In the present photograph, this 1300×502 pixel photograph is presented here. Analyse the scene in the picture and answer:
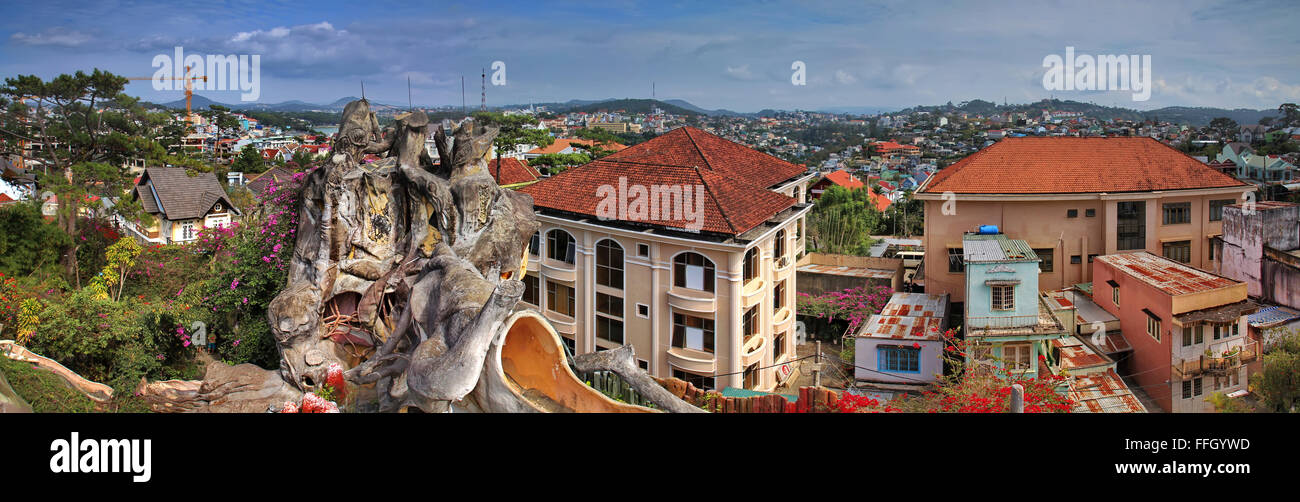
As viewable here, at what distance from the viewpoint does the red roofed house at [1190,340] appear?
19.5 m

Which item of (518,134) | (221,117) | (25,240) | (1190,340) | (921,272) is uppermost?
(221,117)

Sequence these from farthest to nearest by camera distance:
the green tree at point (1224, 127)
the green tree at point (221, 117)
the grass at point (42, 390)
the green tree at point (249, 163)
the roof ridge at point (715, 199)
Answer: the green tree at point (221, 117) < the green tree at point (249, 163) < the green tree at point (1224, 127) < the roof ridge at point (715, 199) < the grass at point (42, 390)

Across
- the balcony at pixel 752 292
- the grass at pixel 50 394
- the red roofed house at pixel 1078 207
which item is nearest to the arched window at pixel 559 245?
the balcony at pixel 752 292

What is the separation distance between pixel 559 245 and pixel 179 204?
1956 cm

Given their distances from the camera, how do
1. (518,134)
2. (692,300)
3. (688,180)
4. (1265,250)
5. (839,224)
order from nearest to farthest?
(692,300)
(688,180)
(1265,250)
(839,224)
(518,134)

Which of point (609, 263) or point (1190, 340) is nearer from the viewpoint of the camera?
point (1190, 340)

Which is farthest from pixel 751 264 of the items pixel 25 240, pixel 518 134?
pixel 518 134

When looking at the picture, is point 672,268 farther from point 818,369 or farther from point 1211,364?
point 1211,364

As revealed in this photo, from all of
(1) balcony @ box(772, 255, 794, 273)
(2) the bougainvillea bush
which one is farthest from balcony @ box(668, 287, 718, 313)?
(2) the bougainvillea bush

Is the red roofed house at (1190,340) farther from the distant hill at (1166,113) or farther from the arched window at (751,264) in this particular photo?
the distant hill at (1166,113)

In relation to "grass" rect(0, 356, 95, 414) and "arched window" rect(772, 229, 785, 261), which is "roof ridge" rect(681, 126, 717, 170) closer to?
"arched window" rect(772, 229, 785, 261)

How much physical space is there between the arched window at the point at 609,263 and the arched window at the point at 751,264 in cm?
282

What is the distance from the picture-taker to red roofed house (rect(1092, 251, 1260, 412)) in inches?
766

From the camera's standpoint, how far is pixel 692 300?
19.5m
